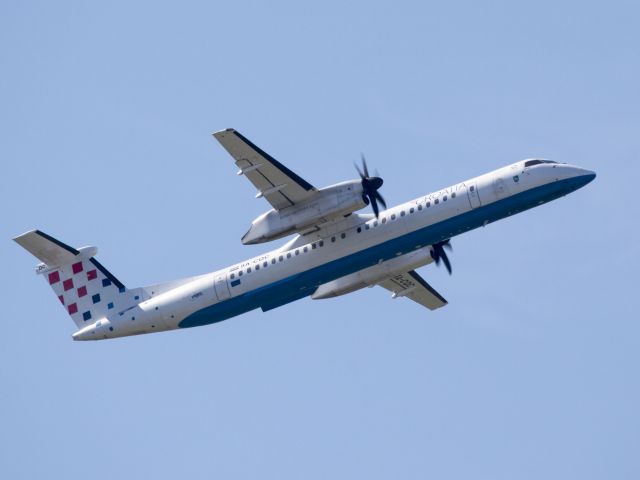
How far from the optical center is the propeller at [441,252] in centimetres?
4259

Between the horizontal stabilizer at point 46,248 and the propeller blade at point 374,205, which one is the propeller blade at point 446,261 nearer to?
the propeller blade at point 374,205

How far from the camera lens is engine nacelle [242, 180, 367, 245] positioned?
3841 cm

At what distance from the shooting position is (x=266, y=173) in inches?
1486

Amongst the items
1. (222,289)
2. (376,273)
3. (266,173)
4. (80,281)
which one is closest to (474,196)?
(376,273)

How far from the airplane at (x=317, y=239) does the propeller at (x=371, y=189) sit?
35 millimetres

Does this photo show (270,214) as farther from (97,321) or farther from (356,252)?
(97,321)

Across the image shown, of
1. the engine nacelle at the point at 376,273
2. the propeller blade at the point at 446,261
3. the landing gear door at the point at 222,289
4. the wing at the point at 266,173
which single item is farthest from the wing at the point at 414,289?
the wing at the point at 266,173

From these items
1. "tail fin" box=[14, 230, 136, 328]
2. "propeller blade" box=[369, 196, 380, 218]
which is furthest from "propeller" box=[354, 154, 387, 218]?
"tail fin" box=[14, 230, 136, 328]

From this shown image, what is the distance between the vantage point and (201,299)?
41.0 meters

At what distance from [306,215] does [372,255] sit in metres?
2.87

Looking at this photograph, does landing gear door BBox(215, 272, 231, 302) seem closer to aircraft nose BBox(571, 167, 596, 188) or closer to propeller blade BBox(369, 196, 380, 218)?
propeller blade BBox(369, 196, 380, 218)

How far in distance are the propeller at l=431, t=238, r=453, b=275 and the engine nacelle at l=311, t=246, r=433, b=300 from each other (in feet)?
0.65

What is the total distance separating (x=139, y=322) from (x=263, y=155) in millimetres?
9005

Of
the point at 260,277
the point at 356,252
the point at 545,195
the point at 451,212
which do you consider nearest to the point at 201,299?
the point at 260,277
